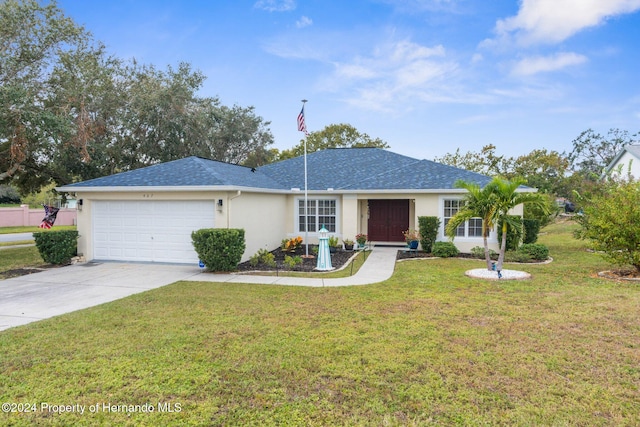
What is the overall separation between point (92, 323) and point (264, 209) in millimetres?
8928

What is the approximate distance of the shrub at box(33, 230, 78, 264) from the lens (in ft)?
40.4

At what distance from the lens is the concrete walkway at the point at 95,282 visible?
7.57 metres

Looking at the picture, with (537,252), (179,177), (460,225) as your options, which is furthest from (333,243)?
(537,252)

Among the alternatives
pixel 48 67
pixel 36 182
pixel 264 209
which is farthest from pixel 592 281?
pixel 36 182

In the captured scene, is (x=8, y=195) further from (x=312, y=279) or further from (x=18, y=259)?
(x=312, y=279)

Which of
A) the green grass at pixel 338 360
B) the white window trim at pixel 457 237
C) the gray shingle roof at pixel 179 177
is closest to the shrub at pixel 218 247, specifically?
the gray shingle roof at pixel 179 177

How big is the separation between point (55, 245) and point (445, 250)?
13.4m

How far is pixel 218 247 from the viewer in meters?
11.1

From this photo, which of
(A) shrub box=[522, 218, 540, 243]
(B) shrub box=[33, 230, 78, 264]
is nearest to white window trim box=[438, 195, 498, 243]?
(A) shrub box=[522, 218, 540, 243]

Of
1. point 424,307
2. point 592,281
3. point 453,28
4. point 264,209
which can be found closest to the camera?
point 424,307

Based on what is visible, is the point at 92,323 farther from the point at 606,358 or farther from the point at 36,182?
the point at 36,182

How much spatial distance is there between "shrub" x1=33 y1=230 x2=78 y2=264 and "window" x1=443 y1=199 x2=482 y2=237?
13874 millimetres

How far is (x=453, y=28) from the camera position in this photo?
53.1 feet

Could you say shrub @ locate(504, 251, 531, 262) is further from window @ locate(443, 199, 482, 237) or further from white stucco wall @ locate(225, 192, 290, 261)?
white stucco wall @ locate(225, 192, 290, 261)
